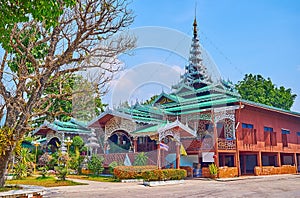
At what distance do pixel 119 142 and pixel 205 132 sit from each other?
22.7ft

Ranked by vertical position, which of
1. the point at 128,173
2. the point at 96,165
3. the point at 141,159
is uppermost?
the point at 141,159

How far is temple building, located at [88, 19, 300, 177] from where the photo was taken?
18.8 meters

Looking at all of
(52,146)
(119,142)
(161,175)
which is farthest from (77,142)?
(161,175)

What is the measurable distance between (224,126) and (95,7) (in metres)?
12.5

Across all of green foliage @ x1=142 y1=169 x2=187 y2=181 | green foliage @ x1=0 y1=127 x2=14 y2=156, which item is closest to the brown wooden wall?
green foliage @ x1=142 y1=169 x2=187 y2=181

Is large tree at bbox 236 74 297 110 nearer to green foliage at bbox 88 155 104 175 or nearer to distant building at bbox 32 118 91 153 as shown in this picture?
distant building at bbox 32 118 91 153

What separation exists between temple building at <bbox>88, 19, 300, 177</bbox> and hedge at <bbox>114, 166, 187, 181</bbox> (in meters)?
1.69

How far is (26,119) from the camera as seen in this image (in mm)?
9508

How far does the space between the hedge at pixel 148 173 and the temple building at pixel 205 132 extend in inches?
66.7

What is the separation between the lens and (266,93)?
4469 centimetres

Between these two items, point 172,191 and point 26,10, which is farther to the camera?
point 172,191

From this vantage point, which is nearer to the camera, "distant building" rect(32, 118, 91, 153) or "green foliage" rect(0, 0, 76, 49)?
"green foliage" rect(0, 0, 76, 49)

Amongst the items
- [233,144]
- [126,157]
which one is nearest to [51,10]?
[126,157]

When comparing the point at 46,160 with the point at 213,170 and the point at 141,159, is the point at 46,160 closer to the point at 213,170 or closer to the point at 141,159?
the point at 141,159
